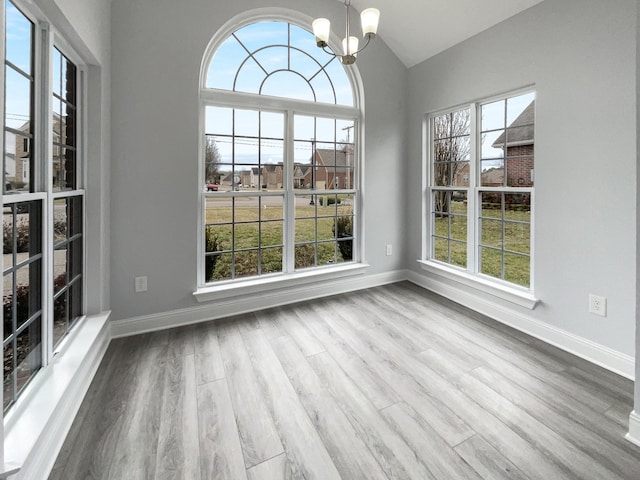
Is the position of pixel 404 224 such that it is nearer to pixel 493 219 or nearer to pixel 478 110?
pixel 493 219

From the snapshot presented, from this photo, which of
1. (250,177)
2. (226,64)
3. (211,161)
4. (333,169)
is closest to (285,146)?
(250,177)

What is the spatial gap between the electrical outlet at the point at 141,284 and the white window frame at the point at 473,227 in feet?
9.95

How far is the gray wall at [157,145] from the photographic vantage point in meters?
2.62

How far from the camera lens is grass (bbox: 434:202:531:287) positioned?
2936mm

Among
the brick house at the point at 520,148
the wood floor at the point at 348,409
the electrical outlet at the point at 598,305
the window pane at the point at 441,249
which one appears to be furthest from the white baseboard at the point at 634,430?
the window pane at the point at 441,249

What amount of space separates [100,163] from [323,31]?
73.6 inches

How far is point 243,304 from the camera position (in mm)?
3232

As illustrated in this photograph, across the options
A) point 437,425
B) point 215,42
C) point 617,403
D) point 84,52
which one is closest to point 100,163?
point 84,52

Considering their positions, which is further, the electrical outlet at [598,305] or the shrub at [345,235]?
the shrub at [345,235]

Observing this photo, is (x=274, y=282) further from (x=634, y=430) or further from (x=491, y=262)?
(x=634, y=430)

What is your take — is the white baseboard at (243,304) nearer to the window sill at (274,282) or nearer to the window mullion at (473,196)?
the window sill at (274,282)

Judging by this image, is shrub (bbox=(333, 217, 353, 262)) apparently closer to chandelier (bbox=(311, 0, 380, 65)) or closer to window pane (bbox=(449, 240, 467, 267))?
window pane (bbox=(449, 240, 467, 267))

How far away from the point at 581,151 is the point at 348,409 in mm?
2457

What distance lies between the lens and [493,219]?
3.19m
